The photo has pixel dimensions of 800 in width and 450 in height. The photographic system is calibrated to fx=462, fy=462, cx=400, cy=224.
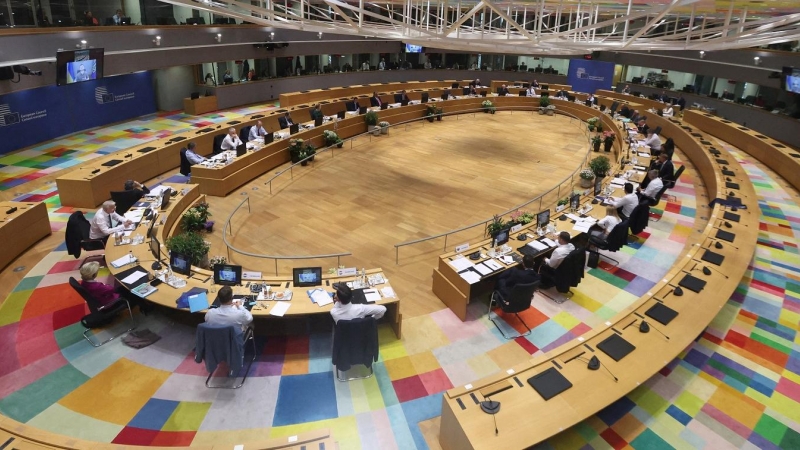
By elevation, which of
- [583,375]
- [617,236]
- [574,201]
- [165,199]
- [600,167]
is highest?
[600,167]

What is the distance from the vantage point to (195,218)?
9969mm

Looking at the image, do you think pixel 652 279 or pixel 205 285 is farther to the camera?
pixel 652 279

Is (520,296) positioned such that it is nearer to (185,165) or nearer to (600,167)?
(600,167)

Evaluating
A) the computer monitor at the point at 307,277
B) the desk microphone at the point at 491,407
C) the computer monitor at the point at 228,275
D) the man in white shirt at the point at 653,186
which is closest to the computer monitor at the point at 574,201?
the man in white shirt at the point at 653,186

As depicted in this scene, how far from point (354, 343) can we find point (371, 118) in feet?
43.9

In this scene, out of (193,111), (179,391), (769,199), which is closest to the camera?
(179,391)

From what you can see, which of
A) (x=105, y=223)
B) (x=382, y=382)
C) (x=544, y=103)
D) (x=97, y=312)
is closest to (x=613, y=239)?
(x=382, y=382)

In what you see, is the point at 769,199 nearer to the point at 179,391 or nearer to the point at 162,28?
the point at 179,391

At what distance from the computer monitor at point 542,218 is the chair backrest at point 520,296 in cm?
223

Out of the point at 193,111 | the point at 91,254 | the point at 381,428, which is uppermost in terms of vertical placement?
the point at 193,111

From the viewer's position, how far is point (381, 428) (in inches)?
220

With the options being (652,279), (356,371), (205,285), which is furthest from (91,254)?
(652,279)

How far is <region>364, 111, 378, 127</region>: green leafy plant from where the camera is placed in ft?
59.3

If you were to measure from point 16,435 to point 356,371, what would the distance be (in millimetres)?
3670
